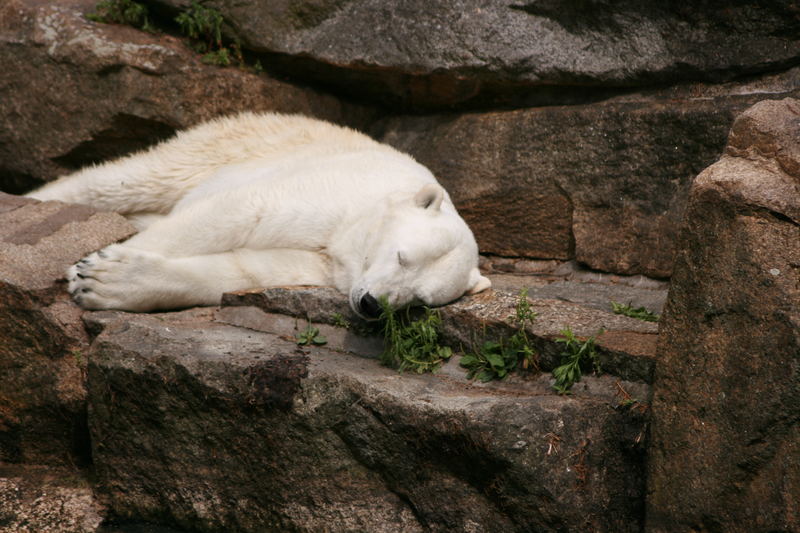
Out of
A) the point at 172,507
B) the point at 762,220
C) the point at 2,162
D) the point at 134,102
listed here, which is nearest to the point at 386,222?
the point at 172,507

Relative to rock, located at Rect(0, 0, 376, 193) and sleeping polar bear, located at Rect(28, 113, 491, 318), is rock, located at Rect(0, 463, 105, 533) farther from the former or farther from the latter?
rock, located at Rect(0, 0, 376, 193)

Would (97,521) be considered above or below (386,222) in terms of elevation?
below

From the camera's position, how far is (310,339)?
4426 millimetres

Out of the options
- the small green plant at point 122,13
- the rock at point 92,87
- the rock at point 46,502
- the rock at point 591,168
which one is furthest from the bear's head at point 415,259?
the small green plant at point 122,13

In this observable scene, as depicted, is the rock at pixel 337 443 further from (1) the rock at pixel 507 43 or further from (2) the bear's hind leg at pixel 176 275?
(1) the rock at pixel 507 43

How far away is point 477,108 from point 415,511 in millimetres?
3941

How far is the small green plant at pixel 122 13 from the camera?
6.82m

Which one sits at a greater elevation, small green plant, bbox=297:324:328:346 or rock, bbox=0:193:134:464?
small green plant, bbox=297:324:328:346

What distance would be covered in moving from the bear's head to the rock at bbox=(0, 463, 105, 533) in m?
1.71

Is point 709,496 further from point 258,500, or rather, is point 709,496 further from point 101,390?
point 101,390

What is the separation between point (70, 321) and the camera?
4.48 metres

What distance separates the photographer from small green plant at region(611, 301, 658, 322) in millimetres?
4453

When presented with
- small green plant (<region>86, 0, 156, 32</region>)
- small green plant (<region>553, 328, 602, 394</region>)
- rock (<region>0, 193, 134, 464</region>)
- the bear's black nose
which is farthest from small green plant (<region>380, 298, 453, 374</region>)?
small green plant (<region>86, 0, 156, 32</region>)

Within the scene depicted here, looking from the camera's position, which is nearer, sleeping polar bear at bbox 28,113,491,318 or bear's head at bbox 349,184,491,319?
bear's head at bbox 349,184,491,319
